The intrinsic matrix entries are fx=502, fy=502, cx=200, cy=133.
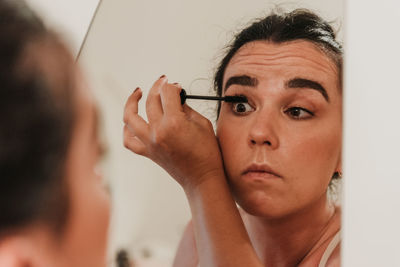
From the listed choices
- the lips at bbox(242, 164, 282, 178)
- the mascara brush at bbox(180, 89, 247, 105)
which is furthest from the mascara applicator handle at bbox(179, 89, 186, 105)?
the lips at bbox(242, 164, 282, 178)

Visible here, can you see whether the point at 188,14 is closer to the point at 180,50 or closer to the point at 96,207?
the point at 180,50

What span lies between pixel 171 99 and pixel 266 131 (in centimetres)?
11

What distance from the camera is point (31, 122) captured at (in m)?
0.33

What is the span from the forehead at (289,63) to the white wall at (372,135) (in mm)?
19

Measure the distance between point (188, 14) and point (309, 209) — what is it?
25cm

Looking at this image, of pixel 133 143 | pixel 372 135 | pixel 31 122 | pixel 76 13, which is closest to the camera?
pixel 31 122

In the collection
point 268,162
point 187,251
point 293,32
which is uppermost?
point 293,32

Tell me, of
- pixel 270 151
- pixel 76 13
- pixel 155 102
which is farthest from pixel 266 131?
pixel 76 13

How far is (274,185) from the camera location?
18.4 inches

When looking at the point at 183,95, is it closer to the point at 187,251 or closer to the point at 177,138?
the point at 177,138

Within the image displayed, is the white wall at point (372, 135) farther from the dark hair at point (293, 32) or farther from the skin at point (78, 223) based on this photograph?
the skin at point (78, 223)

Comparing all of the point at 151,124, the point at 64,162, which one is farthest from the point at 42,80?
the point at 151,124

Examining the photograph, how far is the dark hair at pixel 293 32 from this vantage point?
0.47 meters

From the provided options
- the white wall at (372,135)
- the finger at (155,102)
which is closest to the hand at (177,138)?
the finger at (155,102)
